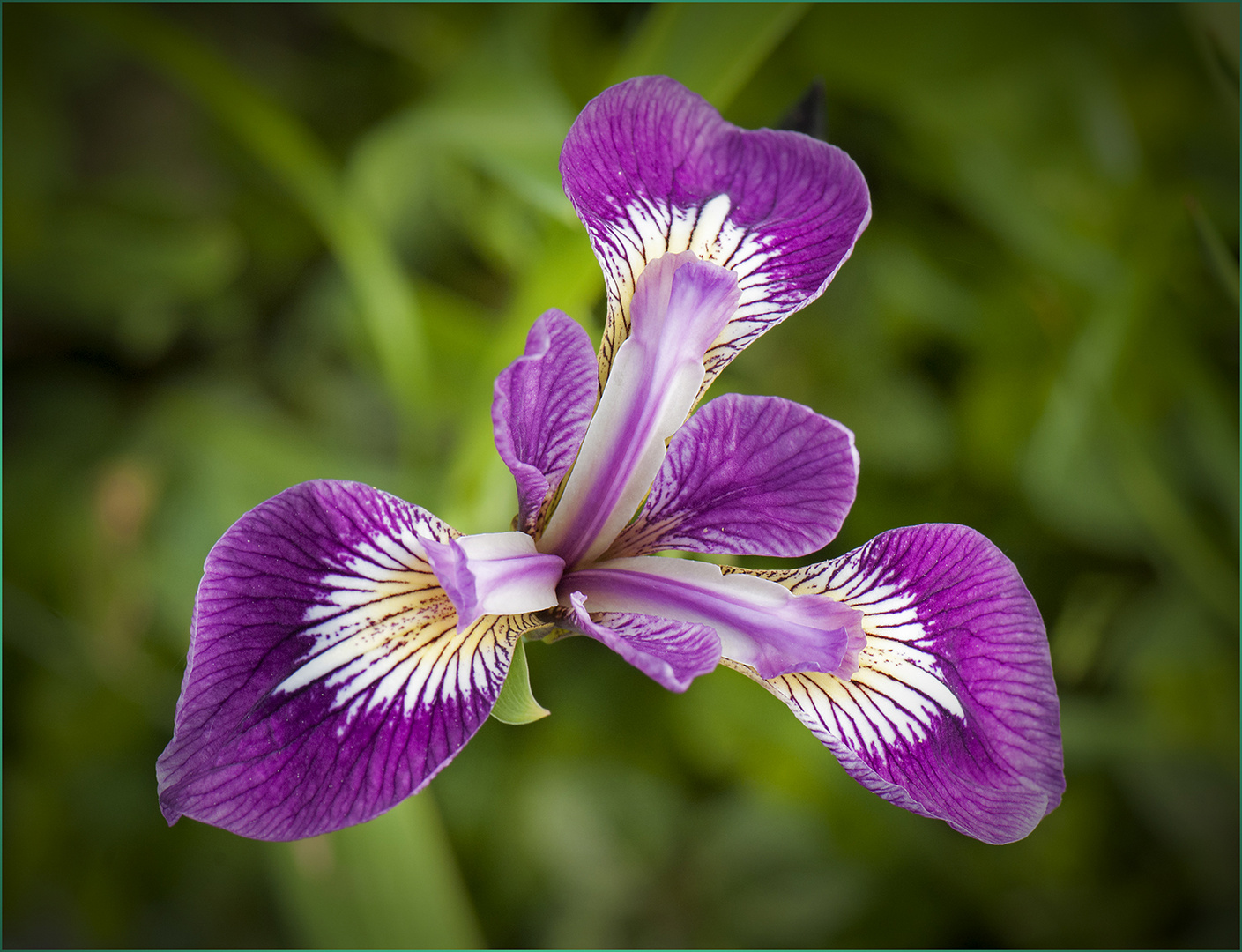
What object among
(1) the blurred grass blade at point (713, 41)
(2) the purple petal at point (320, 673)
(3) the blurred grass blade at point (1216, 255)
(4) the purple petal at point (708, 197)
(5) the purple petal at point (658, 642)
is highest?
(3) the blurred grass blade at point (1216, 255)

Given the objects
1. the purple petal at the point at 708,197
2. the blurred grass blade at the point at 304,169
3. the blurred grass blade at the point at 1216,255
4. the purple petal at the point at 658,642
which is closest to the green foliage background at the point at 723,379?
the blurred grass blade at the point at 304,169

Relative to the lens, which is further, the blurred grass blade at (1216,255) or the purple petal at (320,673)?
the blurred grass blade at (1216,255)

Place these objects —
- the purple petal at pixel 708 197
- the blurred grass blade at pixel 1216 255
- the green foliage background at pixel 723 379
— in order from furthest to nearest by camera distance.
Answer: the green foliage background at pixel 723 379, the blurred grass blade at pixel 1216 255, the purple petal at pixel 708 197

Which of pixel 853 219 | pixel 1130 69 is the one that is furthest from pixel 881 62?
pixel 853 219

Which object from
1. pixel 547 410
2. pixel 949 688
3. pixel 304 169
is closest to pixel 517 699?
pixel 547 410

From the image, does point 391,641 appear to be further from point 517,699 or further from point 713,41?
point 713,41

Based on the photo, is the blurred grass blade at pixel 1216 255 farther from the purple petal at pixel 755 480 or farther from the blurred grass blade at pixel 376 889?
the blurred grass blade at pixel 376 889

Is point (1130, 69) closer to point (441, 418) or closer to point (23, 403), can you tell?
point (441, 418)
